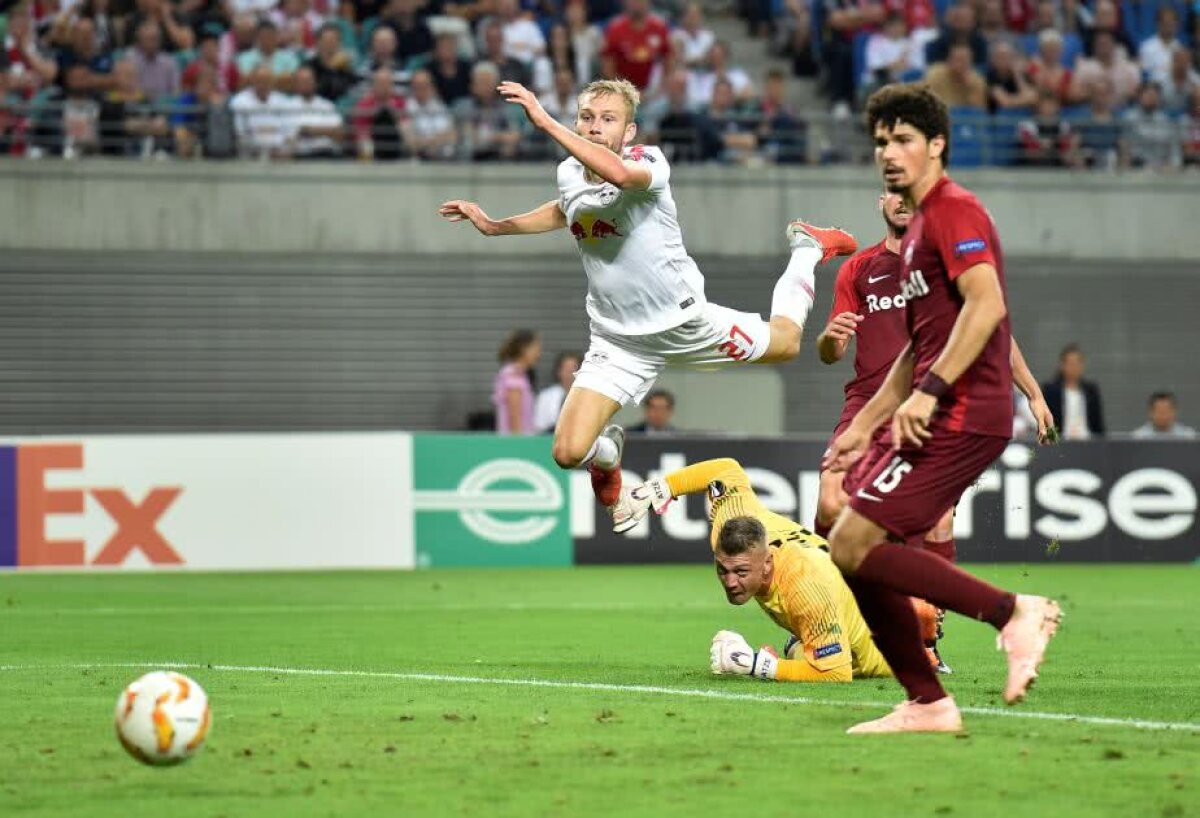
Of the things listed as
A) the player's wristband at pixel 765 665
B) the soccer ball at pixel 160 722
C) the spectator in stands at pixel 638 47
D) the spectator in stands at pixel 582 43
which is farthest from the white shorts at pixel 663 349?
the spectator in stands at pixel 582 43

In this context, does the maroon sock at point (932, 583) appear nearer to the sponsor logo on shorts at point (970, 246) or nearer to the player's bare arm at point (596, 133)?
the sponsor logo on shorts at point (970, 246)

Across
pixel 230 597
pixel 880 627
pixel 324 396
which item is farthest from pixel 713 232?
pixel 880 627

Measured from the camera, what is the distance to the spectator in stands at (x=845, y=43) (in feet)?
82.4

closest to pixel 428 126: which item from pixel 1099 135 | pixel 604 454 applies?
pixel 1099 135

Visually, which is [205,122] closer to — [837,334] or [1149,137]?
[1149,137]

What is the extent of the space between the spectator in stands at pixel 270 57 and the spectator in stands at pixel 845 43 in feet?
21.3

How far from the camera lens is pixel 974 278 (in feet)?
23.0

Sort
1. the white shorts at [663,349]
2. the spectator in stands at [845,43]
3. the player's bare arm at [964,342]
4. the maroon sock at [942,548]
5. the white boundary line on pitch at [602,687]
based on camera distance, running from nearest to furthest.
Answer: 1. the player's bare arm at [964,342]
2. the white boundary line on pitch at [602,687]
3. the maroon sock at [942,548]
4. the white shorts at [663,349]
5. the spectator in stands at [845,43]

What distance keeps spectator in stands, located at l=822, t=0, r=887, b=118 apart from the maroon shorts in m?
18.2

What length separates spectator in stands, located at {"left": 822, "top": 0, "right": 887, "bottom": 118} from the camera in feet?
82.4

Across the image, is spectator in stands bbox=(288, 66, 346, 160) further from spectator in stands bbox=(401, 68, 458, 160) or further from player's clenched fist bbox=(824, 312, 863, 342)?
player's clenched fist bbox=(824, 312, 863, 342)

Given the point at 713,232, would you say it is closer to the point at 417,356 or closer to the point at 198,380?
the point at 417,356

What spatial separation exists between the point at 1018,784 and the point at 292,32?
18.5 meters

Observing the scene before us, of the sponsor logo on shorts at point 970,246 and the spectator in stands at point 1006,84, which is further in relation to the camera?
the spectator in stands at point 1006,84
